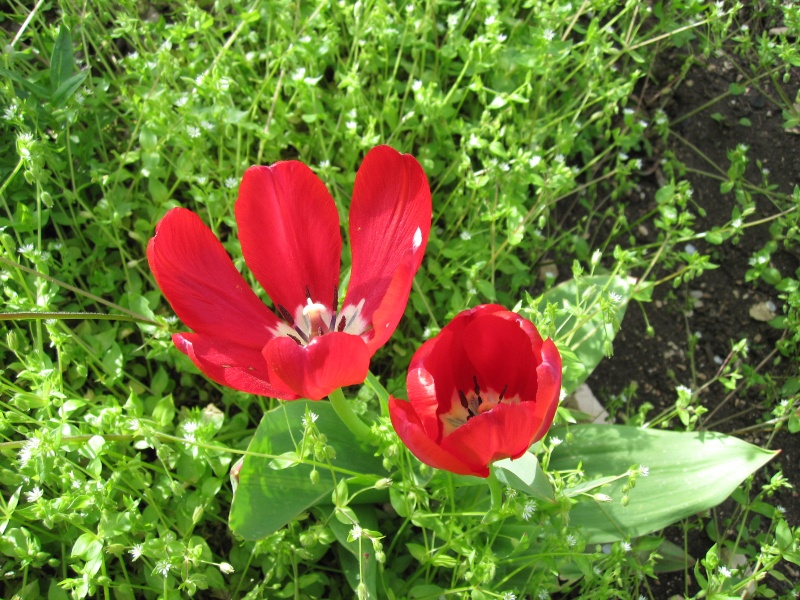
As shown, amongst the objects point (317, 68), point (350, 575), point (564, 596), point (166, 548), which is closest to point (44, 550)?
point (166, 548)

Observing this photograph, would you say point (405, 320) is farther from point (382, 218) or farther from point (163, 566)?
point (163, 566)

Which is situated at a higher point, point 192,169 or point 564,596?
point 192,169

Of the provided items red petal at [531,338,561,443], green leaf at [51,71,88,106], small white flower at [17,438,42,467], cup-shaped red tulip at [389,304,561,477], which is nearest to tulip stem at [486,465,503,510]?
cup-shaped red tulip at [389,304,561,477]

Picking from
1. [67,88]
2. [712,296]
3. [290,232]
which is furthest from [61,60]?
[712,296]

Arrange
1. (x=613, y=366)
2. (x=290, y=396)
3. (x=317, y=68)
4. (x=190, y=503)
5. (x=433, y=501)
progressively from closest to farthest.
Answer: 1. (x=290, y=396)
2. (x=190, y=503)
3. (x=433, y=501)
4. (x=317, y=68)
5. (x=613, y=366)

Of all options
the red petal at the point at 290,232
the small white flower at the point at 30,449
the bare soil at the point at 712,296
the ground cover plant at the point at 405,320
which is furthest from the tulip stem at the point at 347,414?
the bare soil at the point at 712,296

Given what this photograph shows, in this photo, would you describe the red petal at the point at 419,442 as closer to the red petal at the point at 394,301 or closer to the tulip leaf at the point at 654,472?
the red petal at the point at 394,301

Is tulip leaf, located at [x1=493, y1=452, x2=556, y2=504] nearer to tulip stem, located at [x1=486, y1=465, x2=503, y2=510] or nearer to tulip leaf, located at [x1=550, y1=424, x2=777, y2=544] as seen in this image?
tulip stem, located at [x1=486, y1=465, x2=503, y2=510]

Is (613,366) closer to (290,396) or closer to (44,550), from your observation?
(290,396)
